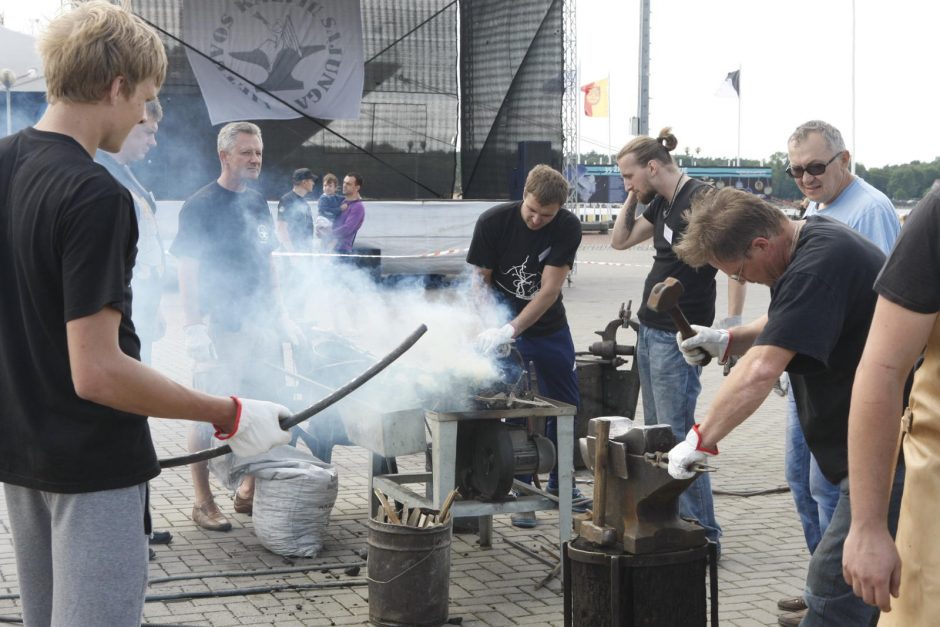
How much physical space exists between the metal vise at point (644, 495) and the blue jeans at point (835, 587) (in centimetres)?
55

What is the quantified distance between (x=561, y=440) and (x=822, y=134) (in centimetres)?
183

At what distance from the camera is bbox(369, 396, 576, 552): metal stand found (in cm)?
468

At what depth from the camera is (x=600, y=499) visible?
361 centimetres

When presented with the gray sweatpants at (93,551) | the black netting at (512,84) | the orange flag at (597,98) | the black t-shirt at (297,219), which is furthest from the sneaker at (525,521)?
the orange flag at (597,98)

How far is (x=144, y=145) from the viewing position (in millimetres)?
5129

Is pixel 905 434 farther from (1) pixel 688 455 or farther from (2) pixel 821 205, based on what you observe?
(2) pixel 821 205

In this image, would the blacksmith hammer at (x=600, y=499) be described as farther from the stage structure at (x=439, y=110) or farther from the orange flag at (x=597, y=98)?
the orange flag at (x=597, y=98)

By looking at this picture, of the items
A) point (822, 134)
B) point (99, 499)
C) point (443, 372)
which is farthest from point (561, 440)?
point (99, 499)

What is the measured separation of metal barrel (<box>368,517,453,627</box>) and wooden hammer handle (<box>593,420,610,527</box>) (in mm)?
939

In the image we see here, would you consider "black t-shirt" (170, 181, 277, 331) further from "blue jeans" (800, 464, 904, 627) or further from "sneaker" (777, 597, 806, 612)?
"blue jeans" (800, 464, 904, 627)

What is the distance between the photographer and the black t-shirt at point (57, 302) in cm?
198

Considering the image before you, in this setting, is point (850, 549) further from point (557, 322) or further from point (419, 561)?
point (557, 322)

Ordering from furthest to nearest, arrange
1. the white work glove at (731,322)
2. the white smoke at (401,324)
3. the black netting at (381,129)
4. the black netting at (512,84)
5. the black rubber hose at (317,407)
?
1. the black netting at (512,84)
2. the black netting at (381,129)
3. the white work glove at (731,322)
4. the white smoke at (401,324)
5. the black rubber hose at (317,407)

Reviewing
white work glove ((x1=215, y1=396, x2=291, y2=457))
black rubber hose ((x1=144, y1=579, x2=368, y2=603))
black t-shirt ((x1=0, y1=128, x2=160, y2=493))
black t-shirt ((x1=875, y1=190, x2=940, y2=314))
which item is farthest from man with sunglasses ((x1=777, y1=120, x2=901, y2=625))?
black t-shirt ((x1=0, y1=128, x2=160, y2=493))
